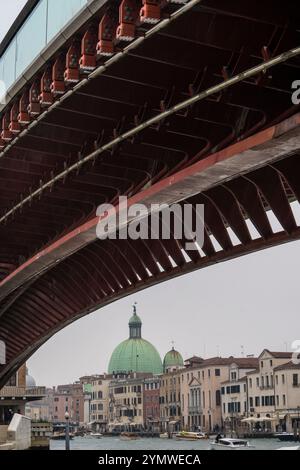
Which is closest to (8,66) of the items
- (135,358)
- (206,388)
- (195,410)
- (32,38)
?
(32,38)

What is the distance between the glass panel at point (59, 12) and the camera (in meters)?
19.4

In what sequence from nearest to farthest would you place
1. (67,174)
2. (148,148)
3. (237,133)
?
(237,133) → (148,148) → (67,174)

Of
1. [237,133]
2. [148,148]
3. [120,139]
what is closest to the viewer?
[237,133]

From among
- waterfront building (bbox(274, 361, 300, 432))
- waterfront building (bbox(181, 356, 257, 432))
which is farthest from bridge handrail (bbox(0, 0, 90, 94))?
waterfront building (bbox(181, 356, 257, 432))

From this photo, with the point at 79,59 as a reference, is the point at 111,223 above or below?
below

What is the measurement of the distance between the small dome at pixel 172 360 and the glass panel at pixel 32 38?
154797 millimetres

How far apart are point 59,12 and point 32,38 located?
9.55 feet

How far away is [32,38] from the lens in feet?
77.4

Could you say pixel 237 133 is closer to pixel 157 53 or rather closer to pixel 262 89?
pixel 262 89

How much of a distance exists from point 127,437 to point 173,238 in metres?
113

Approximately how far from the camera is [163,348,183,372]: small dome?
177150 mm

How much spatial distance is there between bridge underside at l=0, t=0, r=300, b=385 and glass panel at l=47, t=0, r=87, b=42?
0.66m

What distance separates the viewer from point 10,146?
2450 centimetres

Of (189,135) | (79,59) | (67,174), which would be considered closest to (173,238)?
(67,174)
